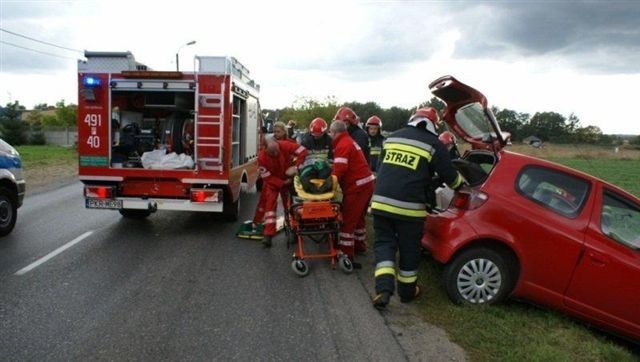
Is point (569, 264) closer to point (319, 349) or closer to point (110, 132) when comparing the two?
point (319, 349)

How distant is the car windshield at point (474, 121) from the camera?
5.55 meters

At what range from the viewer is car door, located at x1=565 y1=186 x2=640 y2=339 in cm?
471

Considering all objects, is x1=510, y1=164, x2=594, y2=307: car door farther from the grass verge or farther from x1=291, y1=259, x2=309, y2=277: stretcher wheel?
the grass verge

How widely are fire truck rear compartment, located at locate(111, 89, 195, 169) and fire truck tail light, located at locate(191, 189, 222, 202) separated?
0.60 meters

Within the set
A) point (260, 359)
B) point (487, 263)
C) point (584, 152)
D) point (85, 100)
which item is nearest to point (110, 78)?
point (85, 100)

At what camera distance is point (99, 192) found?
304 inches

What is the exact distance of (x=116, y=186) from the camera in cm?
784

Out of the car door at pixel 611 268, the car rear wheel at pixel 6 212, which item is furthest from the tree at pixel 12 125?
the car door at pixel 611 268

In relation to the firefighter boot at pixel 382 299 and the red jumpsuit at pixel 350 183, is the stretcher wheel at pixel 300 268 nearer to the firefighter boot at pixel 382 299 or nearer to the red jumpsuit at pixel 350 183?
the red jumpsuit at pixel 350 183

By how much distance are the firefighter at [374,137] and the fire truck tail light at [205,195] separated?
3.52 m

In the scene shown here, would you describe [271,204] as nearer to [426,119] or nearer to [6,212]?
[426,119]

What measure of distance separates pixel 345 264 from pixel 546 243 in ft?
7.70

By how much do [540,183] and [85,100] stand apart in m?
6.47

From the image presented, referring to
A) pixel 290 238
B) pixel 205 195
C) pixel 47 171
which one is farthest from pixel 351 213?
pixel 47 171
